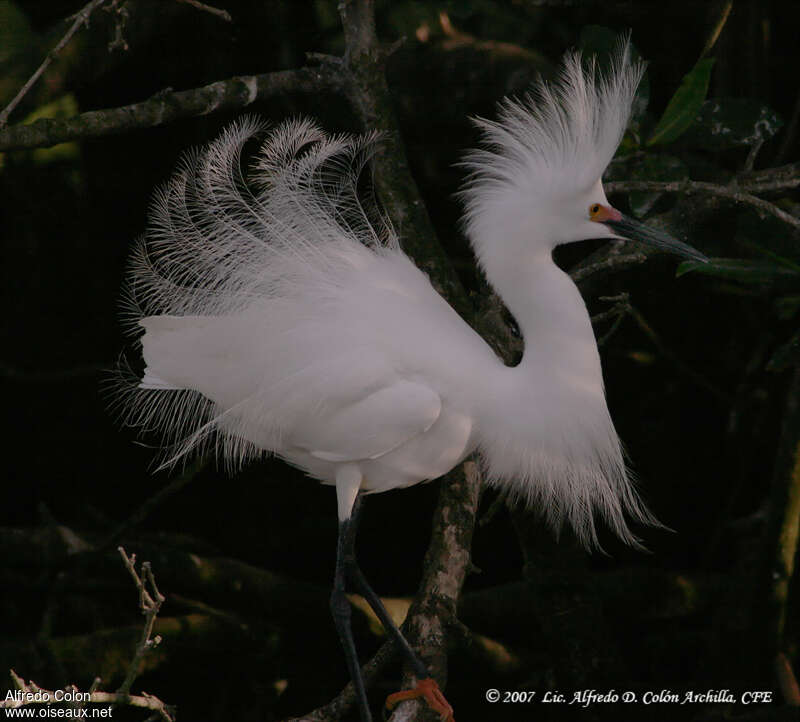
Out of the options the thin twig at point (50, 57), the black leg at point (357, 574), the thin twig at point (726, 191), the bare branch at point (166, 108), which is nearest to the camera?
the thin twig at point (50, 57)

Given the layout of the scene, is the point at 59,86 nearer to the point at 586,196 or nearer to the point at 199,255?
the point at 199,255

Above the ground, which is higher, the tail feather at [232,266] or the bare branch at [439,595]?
the tail feather at [232,266]

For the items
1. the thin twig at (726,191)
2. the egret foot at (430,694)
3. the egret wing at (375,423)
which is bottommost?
the egret foot at (430,694)

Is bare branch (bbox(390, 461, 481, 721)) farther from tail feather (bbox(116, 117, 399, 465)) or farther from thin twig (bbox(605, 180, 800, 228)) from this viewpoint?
thin twig (bbox(605, 180, 800, 228))

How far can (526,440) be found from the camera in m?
2.00

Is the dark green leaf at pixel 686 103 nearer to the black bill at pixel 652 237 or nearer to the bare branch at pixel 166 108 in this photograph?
the black bill at pixel 652 237

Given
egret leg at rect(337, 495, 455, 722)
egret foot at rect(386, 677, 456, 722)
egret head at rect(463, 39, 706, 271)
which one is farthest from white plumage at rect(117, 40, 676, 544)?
egret foot at rect(386, 677, 456, 722)

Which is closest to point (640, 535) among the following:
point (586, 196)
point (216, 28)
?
point (586, 196)

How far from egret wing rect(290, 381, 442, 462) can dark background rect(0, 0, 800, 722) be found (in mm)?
865

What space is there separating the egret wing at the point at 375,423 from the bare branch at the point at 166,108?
0.71 m

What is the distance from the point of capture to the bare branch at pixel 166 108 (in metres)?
1.88

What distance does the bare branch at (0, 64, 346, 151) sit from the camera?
1876mm

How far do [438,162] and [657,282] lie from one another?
0.87m

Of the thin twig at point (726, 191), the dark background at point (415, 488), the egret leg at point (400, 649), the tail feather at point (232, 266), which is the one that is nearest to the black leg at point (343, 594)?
the egret leg at point (400, 649)
